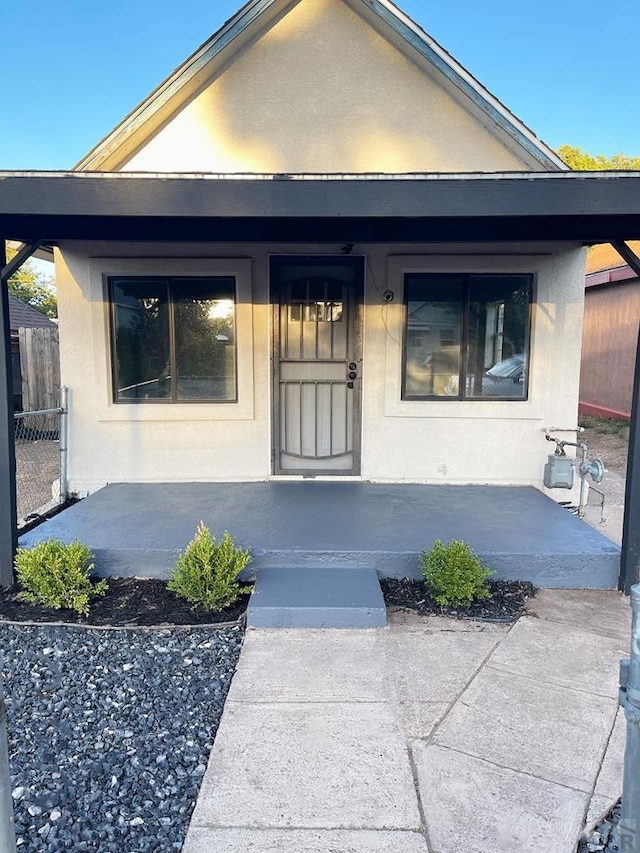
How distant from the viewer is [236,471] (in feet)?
18.8

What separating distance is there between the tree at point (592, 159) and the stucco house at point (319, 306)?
27.4 metres

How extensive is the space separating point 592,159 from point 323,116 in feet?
98.3

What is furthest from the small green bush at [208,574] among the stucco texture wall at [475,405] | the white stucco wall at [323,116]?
the white stucco wall at [323,116]

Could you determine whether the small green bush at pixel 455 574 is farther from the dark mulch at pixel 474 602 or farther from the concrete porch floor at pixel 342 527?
the concrete porch floor at pixel 342 527

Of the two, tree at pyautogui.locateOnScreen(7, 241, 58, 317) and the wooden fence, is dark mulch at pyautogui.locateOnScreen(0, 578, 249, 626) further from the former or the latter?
tree at pyautogui.locateOnScreen(7, 241, 58, 317)

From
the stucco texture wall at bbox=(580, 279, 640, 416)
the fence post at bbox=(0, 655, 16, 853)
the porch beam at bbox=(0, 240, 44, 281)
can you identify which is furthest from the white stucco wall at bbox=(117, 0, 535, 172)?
the stucco texture wall at bbox=(580, 279, 640, 416)

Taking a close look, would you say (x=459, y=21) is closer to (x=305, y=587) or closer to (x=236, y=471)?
(x=236, y=471)

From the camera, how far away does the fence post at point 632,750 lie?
127 centimetres

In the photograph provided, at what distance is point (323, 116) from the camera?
521 centimetres

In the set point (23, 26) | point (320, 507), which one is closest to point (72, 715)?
point (320, 507)

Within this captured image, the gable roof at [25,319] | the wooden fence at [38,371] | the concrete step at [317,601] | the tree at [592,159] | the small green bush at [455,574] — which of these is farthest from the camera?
the tree at [592,159]

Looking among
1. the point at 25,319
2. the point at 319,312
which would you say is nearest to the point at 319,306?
the point at 319,312

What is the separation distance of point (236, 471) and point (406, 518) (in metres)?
2.05

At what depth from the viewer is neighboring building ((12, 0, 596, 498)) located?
5.16m
